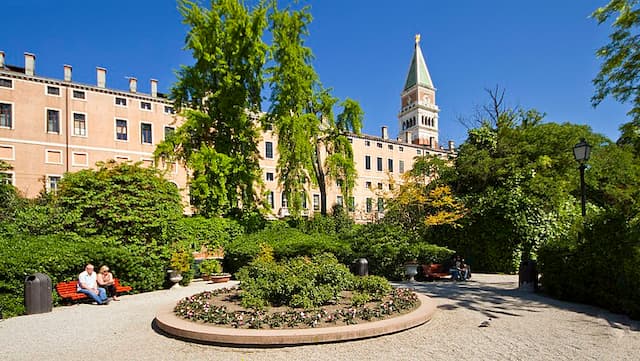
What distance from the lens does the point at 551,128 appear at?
21.5 meters

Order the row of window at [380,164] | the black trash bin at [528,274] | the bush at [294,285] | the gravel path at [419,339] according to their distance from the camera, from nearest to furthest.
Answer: the gravel path at [419,339] → the bush at [294,285] → the black trash bin at [528,274] → the row of window at [380,164]

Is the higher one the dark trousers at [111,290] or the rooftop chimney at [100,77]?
the rooftop chimney at [100,77]

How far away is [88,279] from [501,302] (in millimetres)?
10879

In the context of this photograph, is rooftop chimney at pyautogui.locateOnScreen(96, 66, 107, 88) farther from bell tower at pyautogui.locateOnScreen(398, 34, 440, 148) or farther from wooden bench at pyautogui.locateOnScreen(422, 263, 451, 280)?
bell tower at pyautogui.locateOnScreen(398, 34, 440, 148)

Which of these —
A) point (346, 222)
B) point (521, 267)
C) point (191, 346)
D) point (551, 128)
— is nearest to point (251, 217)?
point (346, 222)

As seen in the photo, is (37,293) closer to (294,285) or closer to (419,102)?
(294,285)

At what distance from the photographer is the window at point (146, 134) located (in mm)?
42094

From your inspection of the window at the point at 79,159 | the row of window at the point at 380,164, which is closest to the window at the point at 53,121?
the window at the point at 79,159

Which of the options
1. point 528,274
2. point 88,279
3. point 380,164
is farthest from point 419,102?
point 88,279

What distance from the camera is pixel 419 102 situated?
111750 mm

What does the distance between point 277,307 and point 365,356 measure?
314 centimetres

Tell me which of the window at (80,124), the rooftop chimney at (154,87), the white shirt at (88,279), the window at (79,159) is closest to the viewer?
the white shirt at (88,279)

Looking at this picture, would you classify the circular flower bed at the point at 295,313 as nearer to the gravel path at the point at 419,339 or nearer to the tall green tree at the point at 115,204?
the gravel path at the point at 419,339

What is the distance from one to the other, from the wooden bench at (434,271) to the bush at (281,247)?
2991 mm
